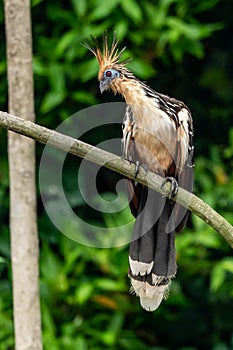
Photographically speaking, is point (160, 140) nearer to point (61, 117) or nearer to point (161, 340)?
point (61, 117)

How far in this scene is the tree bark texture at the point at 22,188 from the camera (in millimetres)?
3305

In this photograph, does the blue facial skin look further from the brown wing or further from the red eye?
the brown wing

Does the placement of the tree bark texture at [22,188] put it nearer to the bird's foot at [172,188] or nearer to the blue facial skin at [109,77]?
the blue facial skin at [109,77]

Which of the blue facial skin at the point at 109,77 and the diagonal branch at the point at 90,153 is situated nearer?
the diagonal branch at the point at 90,153

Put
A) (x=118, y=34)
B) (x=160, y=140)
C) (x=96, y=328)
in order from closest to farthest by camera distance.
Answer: (x=160, y=140), (x=118, y=34), (x=96, y=328)

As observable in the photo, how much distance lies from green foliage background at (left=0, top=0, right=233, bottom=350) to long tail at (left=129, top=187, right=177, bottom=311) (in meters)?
0.85

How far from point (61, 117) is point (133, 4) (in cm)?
65

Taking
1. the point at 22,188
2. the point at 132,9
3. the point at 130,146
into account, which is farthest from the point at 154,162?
the point at 132,9

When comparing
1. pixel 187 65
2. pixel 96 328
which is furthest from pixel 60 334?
pixel 187 65

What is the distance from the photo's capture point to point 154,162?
3238 mm

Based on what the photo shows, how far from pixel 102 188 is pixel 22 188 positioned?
1.34 meters

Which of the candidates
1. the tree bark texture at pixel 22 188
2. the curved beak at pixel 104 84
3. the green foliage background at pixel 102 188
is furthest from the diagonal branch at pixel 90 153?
the green foliage background at pixel 102 188

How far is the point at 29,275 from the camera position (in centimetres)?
331

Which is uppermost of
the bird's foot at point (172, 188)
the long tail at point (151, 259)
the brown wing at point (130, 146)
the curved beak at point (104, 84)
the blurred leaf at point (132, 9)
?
the blurred leaf at point (132, 9)
